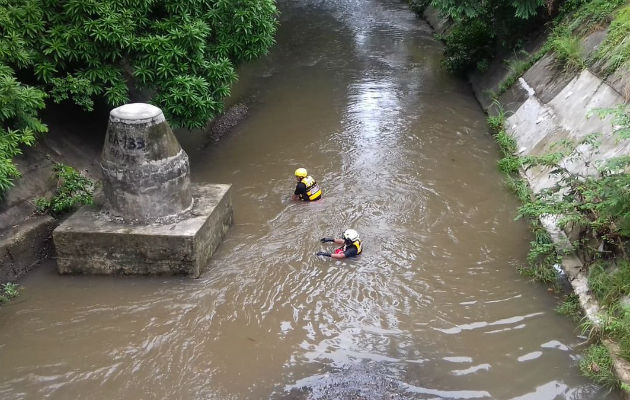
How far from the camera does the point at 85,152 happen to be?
9734 mm

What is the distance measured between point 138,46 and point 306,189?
3.72m

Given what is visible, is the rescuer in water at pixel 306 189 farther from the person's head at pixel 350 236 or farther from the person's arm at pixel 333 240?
the person's head at pixel 350 236

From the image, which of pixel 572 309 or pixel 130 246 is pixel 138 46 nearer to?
pixel 130 246

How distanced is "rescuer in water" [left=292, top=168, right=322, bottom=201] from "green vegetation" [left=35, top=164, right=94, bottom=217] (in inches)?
138

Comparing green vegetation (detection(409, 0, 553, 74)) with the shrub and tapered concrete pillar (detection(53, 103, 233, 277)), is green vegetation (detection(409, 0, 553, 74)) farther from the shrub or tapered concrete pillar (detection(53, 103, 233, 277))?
tapered concrete pillar (detection(53, 103, 233, 277))

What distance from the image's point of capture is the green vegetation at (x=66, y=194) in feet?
27.1

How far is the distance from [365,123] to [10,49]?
8131 millimetres

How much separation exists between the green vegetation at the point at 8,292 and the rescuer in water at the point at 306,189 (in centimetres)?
468

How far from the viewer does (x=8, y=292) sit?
7.21 meters

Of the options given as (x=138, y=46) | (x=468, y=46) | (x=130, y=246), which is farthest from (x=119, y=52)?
(x=468, y=46)

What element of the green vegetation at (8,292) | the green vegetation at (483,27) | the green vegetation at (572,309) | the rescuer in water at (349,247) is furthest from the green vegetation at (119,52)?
the green vegetation at (572,309)

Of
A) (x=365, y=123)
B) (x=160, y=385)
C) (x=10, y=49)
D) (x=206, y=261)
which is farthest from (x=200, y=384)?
(x=365, y=123)

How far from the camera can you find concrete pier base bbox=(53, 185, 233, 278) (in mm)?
7492

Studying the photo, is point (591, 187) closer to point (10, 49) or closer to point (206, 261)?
point (206, 261)
